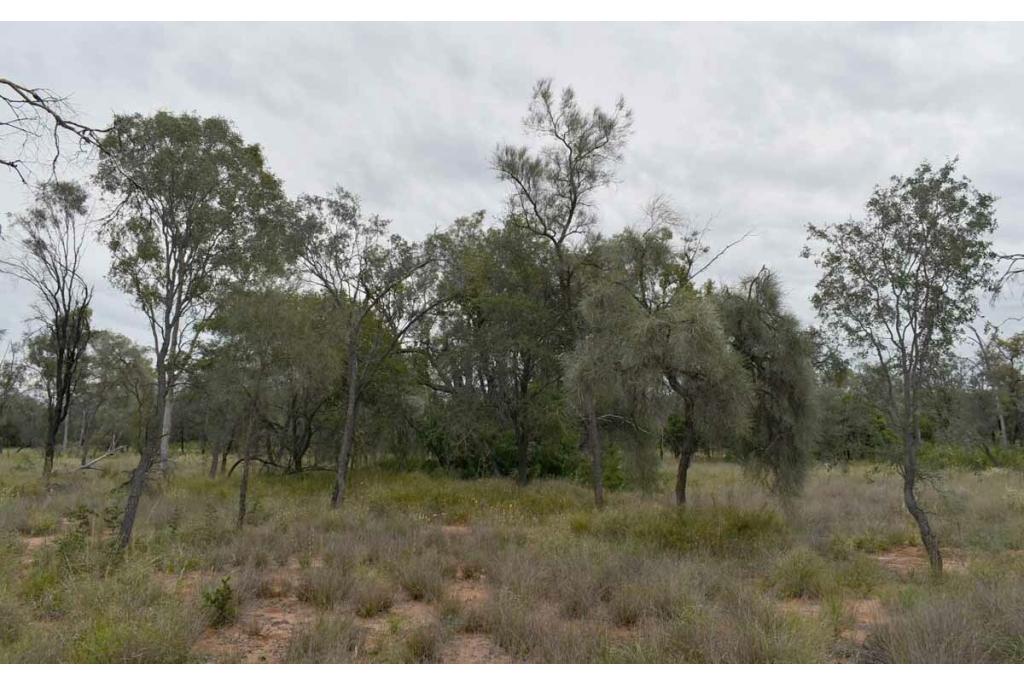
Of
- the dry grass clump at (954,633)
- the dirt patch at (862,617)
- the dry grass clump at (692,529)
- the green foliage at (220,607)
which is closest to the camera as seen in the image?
the dry grass clump at (954,633)

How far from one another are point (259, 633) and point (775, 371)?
11595 mm

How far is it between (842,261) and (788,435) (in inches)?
218

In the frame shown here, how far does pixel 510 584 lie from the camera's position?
25.6 ft

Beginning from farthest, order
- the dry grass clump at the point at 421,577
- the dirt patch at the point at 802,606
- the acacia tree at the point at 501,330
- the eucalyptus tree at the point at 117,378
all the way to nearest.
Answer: the eucalyptus tree at the point at 117,378 → the acacia tree at the point at 501,330 → the dry grass clump at the point at 421,577 → the dirt patch at the point at 802,606

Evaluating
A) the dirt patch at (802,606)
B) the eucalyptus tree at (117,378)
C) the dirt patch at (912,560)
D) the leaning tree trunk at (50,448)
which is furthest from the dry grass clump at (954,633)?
the eucalyptus tree at (117,378)

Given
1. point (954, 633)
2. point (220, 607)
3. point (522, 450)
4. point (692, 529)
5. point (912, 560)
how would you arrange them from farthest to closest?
1. point (522, 450)
2. point (692, 529)
3. point (912, 560)
4. point (220, 607)
5. point (954, 633)

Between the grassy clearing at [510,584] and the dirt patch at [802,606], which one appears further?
the dirt patch at [802,606]

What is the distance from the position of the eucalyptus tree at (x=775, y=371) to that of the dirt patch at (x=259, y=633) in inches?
397

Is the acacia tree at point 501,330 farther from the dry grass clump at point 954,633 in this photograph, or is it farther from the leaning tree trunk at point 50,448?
the dry grass clump at point 954,633

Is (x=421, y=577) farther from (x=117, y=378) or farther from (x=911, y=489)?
(x=117, y=378)

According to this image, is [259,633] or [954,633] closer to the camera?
[954,633]

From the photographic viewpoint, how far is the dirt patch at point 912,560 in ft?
32.4

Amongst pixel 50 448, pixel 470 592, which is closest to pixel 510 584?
pixel 470 592
